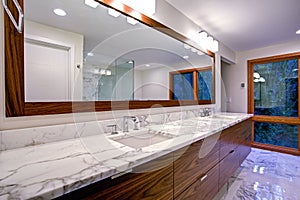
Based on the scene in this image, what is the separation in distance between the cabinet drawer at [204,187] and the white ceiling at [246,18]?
1713 mm

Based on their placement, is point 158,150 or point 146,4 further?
point 146,4

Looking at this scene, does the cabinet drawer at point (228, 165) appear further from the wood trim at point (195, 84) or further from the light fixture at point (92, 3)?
the light fixture at point (92, 3)

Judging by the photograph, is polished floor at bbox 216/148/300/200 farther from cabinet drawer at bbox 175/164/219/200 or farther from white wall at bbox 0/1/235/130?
white wall at bbox 0/1/235/130

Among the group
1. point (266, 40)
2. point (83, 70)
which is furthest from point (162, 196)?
point (266, 40)

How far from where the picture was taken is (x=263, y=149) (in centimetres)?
337

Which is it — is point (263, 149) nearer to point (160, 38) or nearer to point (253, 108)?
point (253, 108)

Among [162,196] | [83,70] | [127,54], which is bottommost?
[162,196]

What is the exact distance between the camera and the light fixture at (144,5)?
1.41m

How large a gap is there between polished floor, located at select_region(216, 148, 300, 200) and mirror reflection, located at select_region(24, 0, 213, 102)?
1383 mm

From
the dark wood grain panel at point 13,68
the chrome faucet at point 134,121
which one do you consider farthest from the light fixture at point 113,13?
the chrome faucet at point 134,121

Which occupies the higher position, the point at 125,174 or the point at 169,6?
the point at 169,6

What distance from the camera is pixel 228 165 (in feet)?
5.80

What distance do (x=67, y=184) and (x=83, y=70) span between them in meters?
0.84

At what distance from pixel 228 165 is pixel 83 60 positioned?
1788mm
